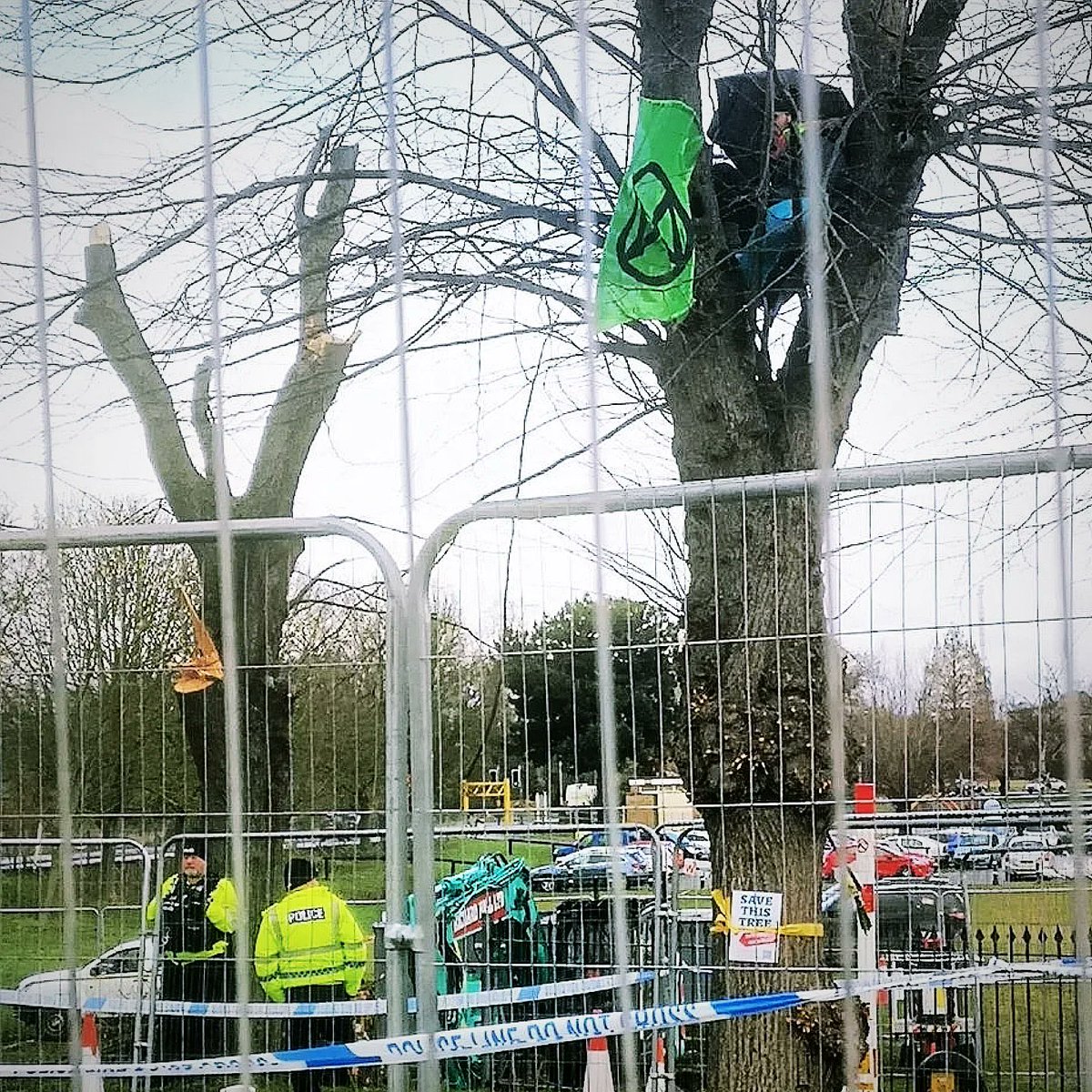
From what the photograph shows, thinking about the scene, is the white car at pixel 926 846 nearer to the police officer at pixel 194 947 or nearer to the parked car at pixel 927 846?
the parked car at pixel 927 846

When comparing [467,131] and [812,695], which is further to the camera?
[467,131]

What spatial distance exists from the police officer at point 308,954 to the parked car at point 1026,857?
4.23 feet

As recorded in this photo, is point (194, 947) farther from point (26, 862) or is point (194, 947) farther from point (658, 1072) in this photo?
point (658, 1072)

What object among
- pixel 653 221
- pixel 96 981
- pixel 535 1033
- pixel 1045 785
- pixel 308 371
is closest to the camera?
pixel 1045 785

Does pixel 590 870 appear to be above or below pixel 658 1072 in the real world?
above

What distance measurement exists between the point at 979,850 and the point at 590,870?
73cm

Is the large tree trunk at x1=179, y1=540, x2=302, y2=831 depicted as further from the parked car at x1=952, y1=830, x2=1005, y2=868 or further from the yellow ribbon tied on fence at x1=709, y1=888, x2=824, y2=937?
the parked car at x1=952, y1=830, x2=1005, y2=868

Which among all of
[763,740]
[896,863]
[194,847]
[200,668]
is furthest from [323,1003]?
[896,863]

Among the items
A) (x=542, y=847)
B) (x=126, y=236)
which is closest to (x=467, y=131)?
(x=126, y=236)

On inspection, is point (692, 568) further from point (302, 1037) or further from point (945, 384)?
point (302, 1037)

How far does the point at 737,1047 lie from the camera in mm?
3166

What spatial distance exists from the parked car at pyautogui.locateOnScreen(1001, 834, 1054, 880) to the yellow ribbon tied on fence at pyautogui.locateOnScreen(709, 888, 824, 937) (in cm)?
38

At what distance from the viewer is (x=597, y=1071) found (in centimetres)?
302

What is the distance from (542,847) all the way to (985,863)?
835mm
